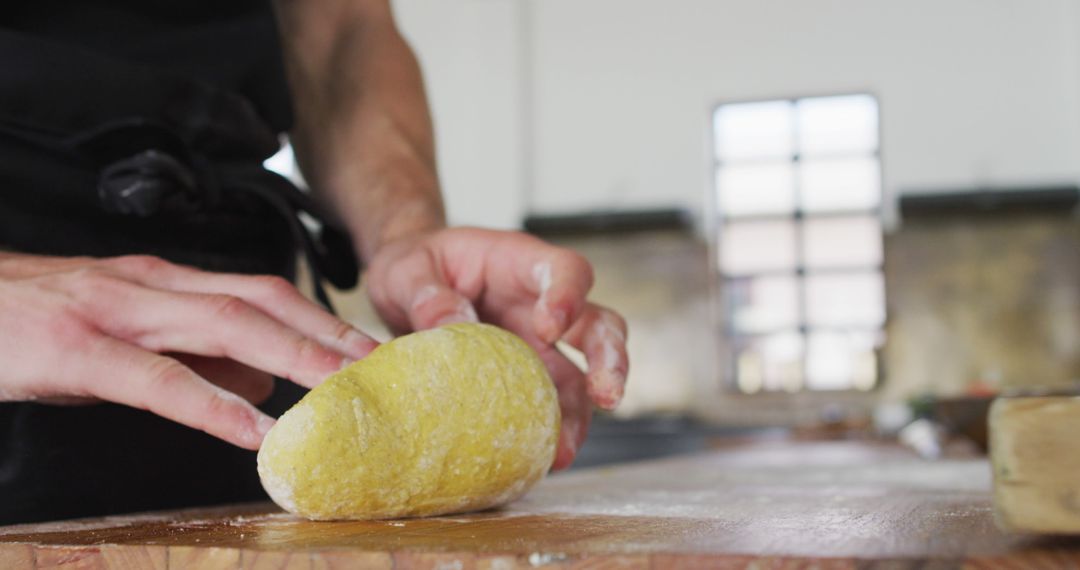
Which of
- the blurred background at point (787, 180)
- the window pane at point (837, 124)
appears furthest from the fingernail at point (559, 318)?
the window pane at point (837, 124)

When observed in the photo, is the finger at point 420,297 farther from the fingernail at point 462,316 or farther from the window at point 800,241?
the window at point 800,241

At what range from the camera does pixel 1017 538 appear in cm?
45

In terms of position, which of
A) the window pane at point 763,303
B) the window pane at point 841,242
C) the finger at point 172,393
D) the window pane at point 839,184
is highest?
the finger at point 172,393

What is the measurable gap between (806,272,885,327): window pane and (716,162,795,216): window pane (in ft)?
2.26

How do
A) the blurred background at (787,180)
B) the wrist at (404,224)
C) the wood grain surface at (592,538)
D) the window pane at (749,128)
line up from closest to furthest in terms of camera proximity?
1. the wood grain surface at (592,538)
2. the wrist at (404,224)
3. the blurred background at (787,180)
4. the window pane at (749,128)

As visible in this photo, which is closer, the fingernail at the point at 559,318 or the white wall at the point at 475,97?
the fingernail at the point at 559,318

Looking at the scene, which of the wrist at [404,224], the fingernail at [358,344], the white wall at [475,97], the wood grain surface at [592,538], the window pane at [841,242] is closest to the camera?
the wood grain surface at [592,538]

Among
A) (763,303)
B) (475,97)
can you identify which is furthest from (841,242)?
(475,97)

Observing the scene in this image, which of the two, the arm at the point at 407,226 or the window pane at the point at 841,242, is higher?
the arm at the point at 407,226

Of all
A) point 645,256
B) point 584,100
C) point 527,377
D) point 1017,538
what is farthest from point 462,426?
point 584,100

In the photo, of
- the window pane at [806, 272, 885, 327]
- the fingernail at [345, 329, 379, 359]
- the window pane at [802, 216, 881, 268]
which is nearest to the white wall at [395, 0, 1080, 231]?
the window pane at [802, 216, 881, 268]

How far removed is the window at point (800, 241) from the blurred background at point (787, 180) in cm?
2

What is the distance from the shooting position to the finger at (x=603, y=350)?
2.62 feet

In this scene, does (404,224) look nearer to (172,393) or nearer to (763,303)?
(172,393)
